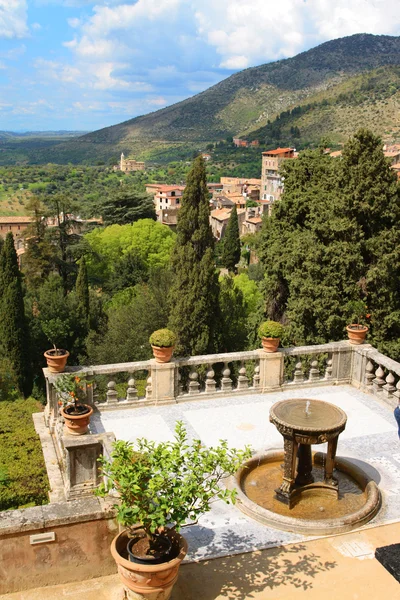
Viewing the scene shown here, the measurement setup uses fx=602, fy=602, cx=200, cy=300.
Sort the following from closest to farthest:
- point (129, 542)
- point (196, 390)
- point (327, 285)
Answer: point (129, 542) < point (196, 390) < point (327, 285)

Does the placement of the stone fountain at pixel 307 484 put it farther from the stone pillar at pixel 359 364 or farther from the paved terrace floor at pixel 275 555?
the stone pillar at pixel 359 364

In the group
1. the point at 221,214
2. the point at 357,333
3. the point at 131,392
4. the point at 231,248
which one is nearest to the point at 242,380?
the point at 131,392

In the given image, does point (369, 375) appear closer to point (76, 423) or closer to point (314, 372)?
point (314, 372)

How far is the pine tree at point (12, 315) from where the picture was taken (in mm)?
32688

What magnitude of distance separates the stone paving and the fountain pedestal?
2.21ft

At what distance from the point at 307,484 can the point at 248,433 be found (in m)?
1.94

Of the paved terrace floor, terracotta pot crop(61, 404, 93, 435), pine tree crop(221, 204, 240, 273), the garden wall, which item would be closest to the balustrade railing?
the paved terrace floor

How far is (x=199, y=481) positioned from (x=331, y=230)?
531 inches

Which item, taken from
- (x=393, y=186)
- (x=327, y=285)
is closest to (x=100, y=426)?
(x=327, y=285)

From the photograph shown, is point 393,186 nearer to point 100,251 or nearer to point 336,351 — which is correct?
point 336,351

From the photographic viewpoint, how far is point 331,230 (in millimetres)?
17641

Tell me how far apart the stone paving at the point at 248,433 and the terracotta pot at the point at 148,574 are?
114 centimetres

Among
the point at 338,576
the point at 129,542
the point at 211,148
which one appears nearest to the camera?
the point at 129,542

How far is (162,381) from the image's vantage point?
1038 cm
